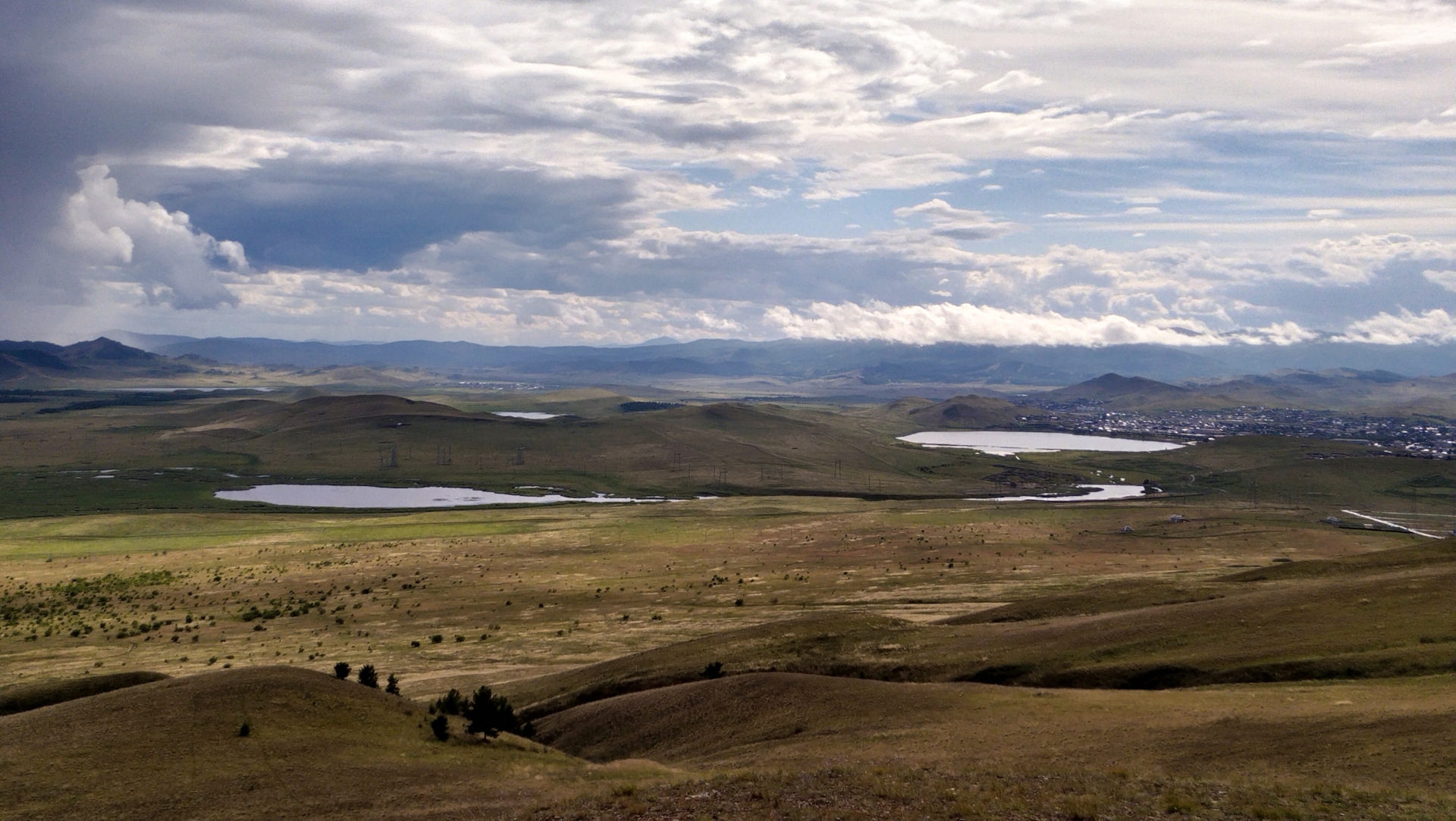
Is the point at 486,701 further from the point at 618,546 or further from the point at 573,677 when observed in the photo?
the point at 618,546

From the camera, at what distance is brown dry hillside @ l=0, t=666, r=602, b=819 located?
97.3ft

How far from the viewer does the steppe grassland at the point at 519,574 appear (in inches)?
3091

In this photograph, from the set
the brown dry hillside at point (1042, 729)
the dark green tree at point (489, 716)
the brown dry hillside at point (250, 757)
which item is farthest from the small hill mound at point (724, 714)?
the brown dry hillside at point (250, 757)

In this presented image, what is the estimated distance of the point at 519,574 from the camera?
402 ft

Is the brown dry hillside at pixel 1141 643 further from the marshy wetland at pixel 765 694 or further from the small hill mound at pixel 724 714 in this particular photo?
the small hill mound at pixel 724 714

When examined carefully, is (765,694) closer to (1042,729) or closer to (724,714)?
(724,714)

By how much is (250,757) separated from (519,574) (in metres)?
90.1

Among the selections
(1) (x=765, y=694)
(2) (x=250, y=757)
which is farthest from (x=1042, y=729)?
(2) (x=250, y=757)

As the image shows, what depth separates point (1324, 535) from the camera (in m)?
145

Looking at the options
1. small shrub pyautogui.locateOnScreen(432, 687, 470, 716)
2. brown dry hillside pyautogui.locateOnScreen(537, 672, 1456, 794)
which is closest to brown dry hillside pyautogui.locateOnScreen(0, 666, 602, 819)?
small shrub pyautogui.locateOnScreen(432, 687, 470, 716)

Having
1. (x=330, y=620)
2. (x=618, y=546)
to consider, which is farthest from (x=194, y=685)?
(x=618, y=546)

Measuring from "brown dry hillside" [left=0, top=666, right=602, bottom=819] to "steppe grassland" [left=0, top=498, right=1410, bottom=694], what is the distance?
77.9 feet

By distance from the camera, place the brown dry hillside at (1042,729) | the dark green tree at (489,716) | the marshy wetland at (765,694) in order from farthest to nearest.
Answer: the dark green tree at (489,716)
the brown dry hillside at (1042,729)
the marshy wetland at (765,694)

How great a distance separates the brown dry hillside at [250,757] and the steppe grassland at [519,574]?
23751 millimetres
